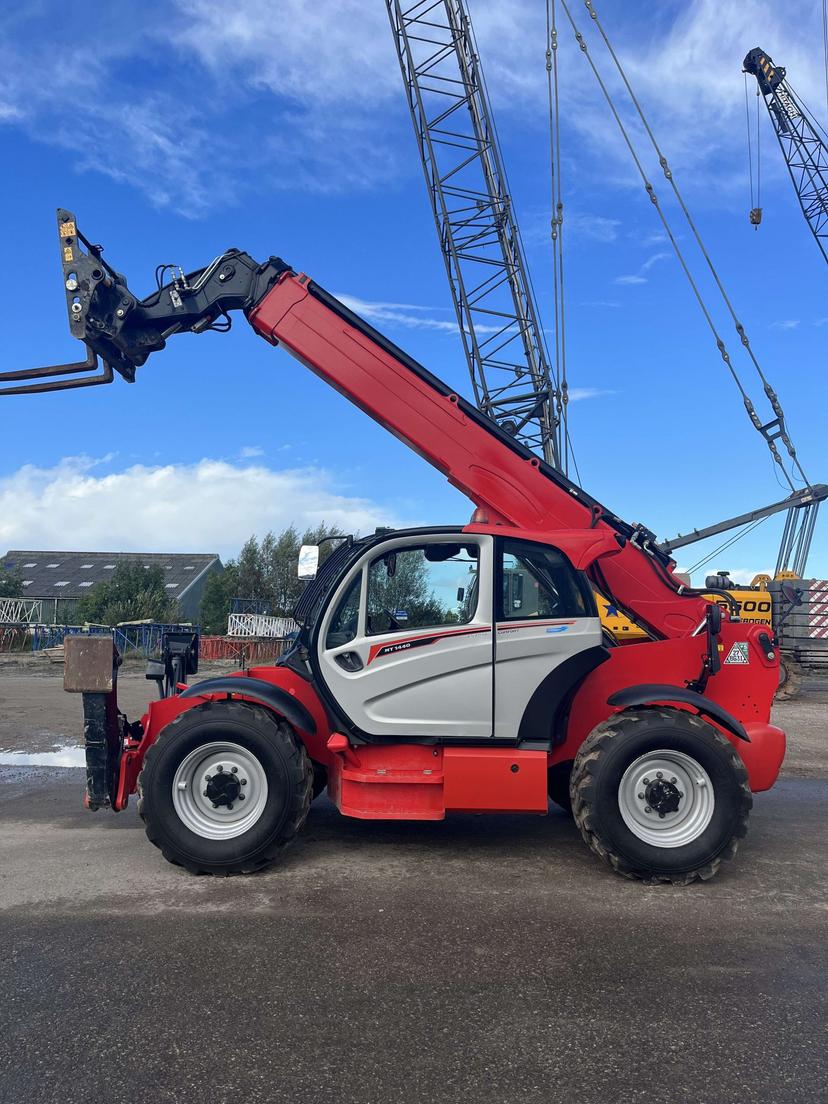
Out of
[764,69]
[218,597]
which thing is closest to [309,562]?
[764,69]

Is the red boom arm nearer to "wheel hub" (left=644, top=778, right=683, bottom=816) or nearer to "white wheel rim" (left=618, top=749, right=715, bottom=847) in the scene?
"white wheel rim" (left=618, top=749, right=715, bottom=847)

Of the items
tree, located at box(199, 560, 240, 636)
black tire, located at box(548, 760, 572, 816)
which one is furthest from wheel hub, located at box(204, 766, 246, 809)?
tree, located at box(199, 560, 240, 636)

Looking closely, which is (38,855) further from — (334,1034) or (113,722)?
(334,1034)

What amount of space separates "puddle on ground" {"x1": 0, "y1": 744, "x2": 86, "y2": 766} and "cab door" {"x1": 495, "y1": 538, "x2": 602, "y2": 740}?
611 centimetres

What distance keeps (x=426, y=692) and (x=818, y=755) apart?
26.1ft

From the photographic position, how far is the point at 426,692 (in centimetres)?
546

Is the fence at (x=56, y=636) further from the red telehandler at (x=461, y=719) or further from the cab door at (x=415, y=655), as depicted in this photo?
the cab door at (x=415, y=655)

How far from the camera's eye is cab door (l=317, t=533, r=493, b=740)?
5449 millimetres

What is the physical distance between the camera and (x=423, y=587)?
5.77 meters

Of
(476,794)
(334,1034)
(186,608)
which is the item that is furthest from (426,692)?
(186,608)

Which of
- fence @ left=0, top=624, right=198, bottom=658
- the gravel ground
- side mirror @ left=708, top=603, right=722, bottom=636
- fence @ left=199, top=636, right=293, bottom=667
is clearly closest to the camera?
the gravel ground

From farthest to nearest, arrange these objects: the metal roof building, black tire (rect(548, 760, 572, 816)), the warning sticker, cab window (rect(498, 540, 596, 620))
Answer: the metal roof building → black tire (rect(548, 760, 572, 816)) → the warning sticker → cab window (rect(498, 540, 596, 620))

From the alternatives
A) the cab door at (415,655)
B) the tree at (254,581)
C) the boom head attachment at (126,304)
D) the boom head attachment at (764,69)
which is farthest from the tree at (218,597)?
the cab door at (415,655)

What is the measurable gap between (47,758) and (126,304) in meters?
6.13
